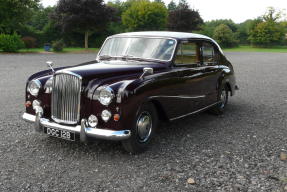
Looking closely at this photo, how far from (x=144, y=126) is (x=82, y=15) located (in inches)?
1164

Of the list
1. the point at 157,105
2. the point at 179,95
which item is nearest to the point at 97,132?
the point at 157,105

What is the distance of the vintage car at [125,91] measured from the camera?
3926mm

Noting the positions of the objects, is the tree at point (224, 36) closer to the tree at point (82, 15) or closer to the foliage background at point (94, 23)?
the foliage background at point (94, 23)

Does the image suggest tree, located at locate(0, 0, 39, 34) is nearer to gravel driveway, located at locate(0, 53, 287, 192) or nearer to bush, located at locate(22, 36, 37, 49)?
bush, located at locate(22, 36, 37, 49)

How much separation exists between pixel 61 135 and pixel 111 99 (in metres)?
0.89

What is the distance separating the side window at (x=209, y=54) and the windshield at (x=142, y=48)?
1.05 meters

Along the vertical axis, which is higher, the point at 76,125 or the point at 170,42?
the point at 170,42

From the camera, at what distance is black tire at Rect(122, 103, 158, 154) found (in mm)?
4121

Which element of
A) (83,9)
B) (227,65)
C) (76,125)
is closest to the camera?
(76,125)

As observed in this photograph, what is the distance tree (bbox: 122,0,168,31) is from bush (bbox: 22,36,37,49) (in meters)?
13.4

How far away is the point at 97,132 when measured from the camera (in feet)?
12.7

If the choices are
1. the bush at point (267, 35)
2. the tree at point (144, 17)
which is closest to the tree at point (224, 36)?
the bush at point (267, 35)

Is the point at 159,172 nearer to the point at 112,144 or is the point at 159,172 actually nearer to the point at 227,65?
the point at 112,144

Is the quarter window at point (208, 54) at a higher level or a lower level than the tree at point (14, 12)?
lower
